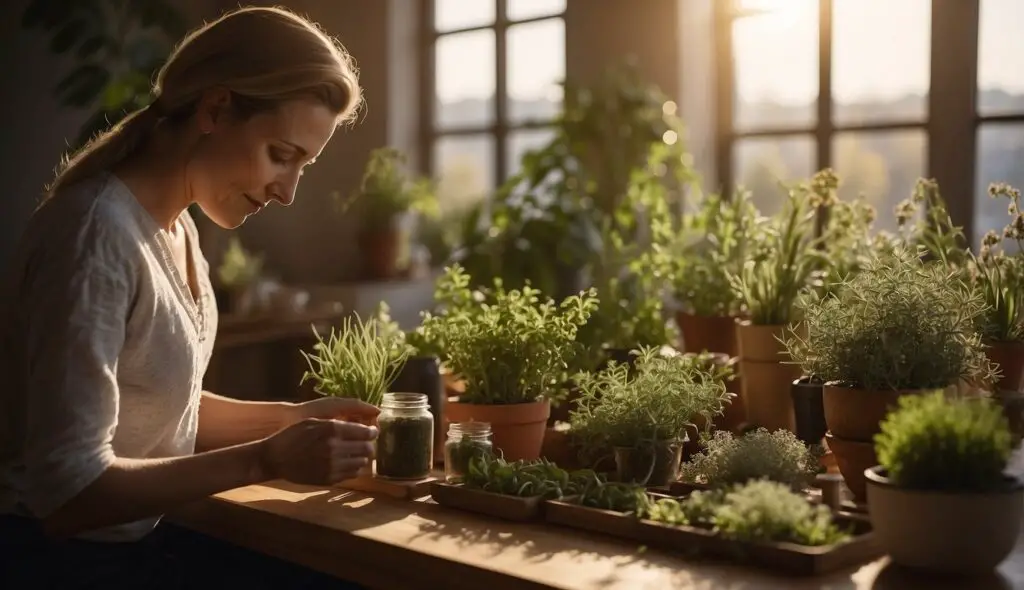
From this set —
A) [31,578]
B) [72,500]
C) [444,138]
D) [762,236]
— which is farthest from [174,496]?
[444,138]

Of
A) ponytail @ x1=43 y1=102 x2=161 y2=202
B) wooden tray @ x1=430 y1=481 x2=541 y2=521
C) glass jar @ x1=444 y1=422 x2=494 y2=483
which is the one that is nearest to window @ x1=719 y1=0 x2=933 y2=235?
glass jar @ x1=444 y1=422 x2=494 y2=483

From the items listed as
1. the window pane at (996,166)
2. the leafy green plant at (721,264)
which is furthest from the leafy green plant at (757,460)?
the window pane at (996,166)

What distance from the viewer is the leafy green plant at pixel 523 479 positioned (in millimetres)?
1643

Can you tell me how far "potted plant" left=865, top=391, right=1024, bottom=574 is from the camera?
127 cm

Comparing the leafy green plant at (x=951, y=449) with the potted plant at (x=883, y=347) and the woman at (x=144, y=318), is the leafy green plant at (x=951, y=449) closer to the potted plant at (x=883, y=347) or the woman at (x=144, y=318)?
the potted plant at (x=883, y=347)

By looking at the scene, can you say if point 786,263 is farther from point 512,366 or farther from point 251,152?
point 251,152

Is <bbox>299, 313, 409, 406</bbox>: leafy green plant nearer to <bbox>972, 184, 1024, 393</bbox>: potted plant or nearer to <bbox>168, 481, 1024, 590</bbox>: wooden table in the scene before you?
<bbox>168, 481, 1024, 590</bbox>: wooden table

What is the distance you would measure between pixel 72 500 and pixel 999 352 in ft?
5.05

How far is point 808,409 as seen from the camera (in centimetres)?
178

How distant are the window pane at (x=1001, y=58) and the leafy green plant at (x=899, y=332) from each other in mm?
2057

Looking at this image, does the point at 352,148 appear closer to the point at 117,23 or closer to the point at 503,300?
the point at 117,23

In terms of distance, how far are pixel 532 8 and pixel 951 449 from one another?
12.0 feet

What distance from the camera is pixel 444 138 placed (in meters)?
5.14

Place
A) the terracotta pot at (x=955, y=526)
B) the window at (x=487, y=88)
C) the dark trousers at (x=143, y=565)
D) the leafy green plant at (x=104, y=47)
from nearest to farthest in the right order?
the terracotta pot at (x=955, y=526), the dark trousers at (x=143, y=565), the leafy green plant at (x=104, y=47), the window at (x=487, y=88)
